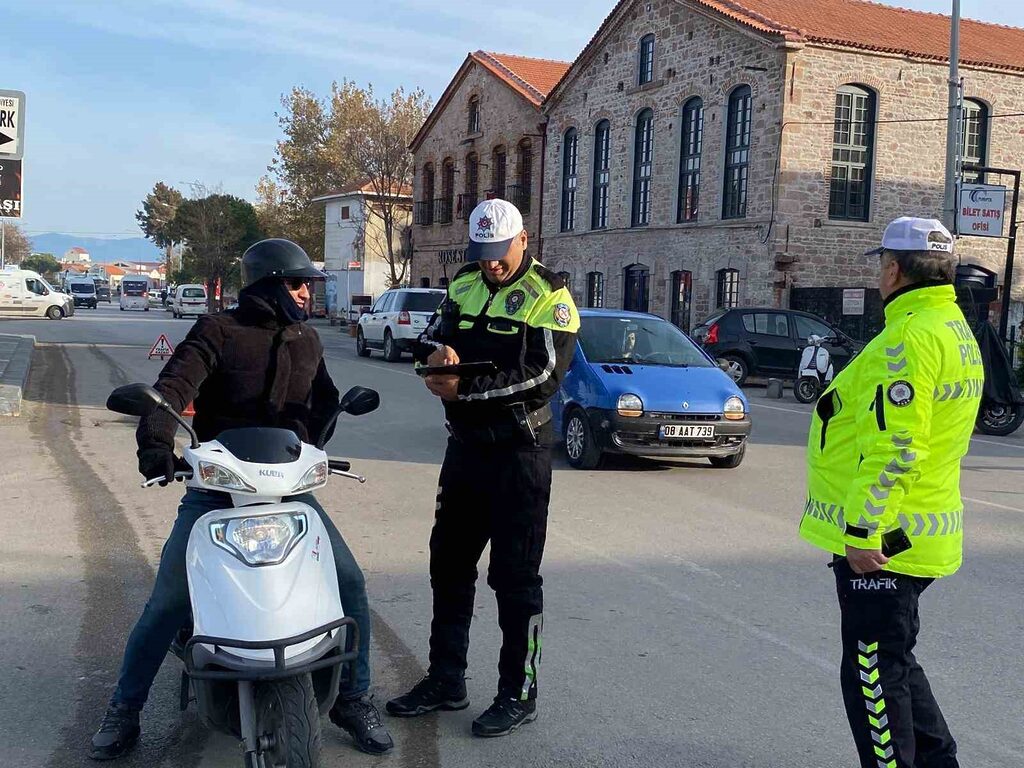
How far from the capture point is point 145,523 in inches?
300

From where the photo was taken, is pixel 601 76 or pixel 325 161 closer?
pixel 601 76

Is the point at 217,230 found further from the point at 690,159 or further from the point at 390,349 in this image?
the point at 390,349

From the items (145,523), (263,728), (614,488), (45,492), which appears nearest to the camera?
(263,728)

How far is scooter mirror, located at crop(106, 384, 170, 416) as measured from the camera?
3594 mm

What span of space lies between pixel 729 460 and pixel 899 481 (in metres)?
7.64

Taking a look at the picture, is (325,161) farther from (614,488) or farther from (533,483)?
(533,483)

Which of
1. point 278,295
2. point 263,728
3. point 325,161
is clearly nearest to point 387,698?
point 263,728

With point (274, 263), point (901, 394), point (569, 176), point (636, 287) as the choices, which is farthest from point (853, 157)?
point (901, 394)

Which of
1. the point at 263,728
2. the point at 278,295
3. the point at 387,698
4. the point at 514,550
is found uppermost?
the point at 278,295

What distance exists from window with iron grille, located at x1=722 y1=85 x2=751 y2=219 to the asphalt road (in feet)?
66.9

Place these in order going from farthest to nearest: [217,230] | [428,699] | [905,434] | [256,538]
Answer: [217,230], [428,699], [256,538], [905,434]

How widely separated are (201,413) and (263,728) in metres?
1.22

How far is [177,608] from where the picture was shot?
3.74 m

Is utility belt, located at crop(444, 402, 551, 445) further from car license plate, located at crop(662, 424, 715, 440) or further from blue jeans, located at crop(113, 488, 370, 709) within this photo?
car license plate, located at crop(662, 424, 715, 440)
